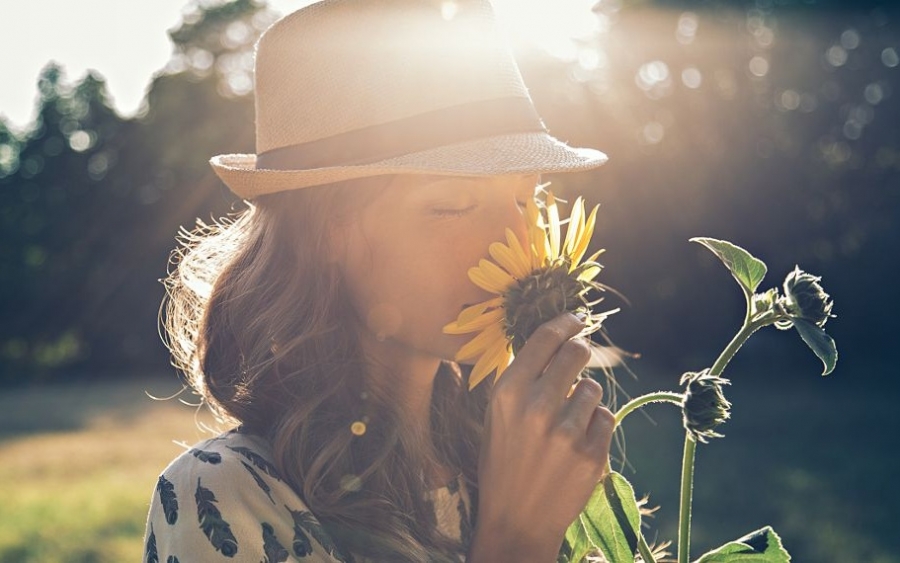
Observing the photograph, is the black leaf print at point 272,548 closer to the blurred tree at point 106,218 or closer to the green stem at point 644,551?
the green stem at point 644,551

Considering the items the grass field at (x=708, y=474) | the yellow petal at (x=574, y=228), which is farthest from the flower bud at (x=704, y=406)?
the grass field at (x=708, y=474)

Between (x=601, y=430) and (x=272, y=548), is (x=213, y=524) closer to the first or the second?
(x=272, y=548)

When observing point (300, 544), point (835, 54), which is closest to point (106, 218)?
point (835, 54)

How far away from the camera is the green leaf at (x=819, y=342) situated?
129 cm

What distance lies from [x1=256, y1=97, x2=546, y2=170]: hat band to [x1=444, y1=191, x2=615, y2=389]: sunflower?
20 cm

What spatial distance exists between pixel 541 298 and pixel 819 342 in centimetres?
43

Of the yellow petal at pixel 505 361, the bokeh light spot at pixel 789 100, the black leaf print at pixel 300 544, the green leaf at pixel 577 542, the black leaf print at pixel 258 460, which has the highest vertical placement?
the yellow petal at pixel 505 361

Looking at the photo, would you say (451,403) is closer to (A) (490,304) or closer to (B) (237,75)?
(A) (490,304)

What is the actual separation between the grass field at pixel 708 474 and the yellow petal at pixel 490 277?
220 inches

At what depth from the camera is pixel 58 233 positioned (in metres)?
25.2

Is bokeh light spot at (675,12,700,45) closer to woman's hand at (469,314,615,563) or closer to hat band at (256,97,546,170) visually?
hat band at (256,97,546,170)

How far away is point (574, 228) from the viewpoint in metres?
1.57

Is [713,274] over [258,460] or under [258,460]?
under

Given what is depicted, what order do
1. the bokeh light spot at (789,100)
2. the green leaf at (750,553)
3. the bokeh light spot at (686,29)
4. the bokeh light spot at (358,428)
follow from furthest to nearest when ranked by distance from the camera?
the bokeh light spot at (686,29) < the bokeh light spot at (789,100) < the bokeh light spot at (358,428) < the green leaf at (750,553)
